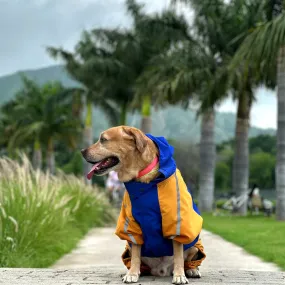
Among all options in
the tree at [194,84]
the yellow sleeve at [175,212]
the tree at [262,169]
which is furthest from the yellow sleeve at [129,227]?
the tree at [262,169]

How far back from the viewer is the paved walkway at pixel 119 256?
8.93 m

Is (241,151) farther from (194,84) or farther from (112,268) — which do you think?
(112,268)

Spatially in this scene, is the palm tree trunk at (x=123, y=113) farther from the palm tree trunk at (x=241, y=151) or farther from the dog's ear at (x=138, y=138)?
the dog's ear at (x=138, y=138)

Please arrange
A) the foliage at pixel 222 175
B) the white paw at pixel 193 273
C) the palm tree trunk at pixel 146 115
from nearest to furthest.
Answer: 1. the white paw at pixel 193 273
2. the palm tree trunk at pixel 146 115
3. the foliage at pixel 222 175

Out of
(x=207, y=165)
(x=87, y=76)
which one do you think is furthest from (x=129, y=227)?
(x=87, y=76)

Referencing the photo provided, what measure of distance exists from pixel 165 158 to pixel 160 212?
0.49 meters

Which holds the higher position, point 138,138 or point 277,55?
point 277,55

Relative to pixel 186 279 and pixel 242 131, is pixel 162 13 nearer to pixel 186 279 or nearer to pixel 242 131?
pixel 242 131

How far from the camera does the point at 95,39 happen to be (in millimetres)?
34438

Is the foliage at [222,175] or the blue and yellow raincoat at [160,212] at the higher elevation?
the blue and yellow raincoat at [160,212]

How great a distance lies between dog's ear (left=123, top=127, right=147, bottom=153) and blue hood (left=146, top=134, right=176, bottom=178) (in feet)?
0.65

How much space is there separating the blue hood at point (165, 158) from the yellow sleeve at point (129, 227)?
1.44 feet

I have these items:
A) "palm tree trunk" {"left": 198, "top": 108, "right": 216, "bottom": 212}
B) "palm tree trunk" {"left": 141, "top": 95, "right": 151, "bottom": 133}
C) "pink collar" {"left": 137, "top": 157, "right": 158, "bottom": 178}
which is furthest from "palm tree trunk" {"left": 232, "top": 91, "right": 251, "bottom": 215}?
"pink collar" {"left": 137, "top": 157, "right": 158, "bottom": 178}

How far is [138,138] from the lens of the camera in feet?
17.1
